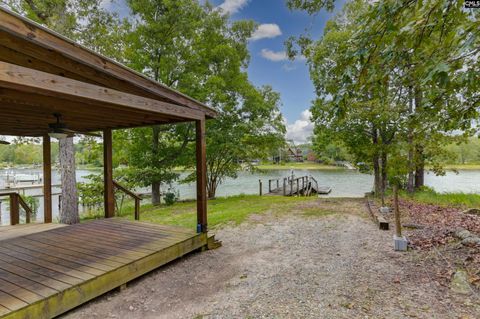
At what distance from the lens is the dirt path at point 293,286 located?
2473 millimetres

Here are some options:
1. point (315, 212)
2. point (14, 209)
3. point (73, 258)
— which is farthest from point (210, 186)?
point (73, 258)

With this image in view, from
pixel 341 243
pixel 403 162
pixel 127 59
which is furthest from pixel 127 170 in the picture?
pixel 403 162

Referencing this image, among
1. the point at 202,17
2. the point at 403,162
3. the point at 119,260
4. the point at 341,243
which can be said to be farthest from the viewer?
the point at 202,17

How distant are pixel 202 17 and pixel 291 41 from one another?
631cm

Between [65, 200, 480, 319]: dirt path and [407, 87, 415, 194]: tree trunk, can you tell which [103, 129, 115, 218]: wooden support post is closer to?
[65, 200, 480, 319]: dirt path

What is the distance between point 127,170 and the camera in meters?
9.22

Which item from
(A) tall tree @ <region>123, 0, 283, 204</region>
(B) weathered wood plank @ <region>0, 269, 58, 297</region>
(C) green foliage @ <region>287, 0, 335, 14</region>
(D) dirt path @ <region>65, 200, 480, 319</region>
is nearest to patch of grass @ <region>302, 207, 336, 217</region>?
(D) dirt path @ <region>65, 200, 480, 319</region>

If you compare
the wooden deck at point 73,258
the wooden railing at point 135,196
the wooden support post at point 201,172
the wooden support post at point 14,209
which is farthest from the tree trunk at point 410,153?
the wooden support post at point 14,209

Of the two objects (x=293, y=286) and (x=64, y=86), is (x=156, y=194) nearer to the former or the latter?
(x=293, y=286)

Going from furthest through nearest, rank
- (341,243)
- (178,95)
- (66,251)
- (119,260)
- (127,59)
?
(127,59) → (341,243) → (178,95) → (66,251) → (119,260)

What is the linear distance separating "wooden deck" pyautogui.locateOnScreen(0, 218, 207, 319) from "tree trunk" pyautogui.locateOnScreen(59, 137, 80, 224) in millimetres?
1595

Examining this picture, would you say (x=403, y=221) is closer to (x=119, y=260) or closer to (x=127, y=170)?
(x=119, y=260)

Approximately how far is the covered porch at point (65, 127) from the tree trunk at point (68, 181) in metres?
1.24

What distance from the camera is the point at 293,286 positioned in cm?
296
